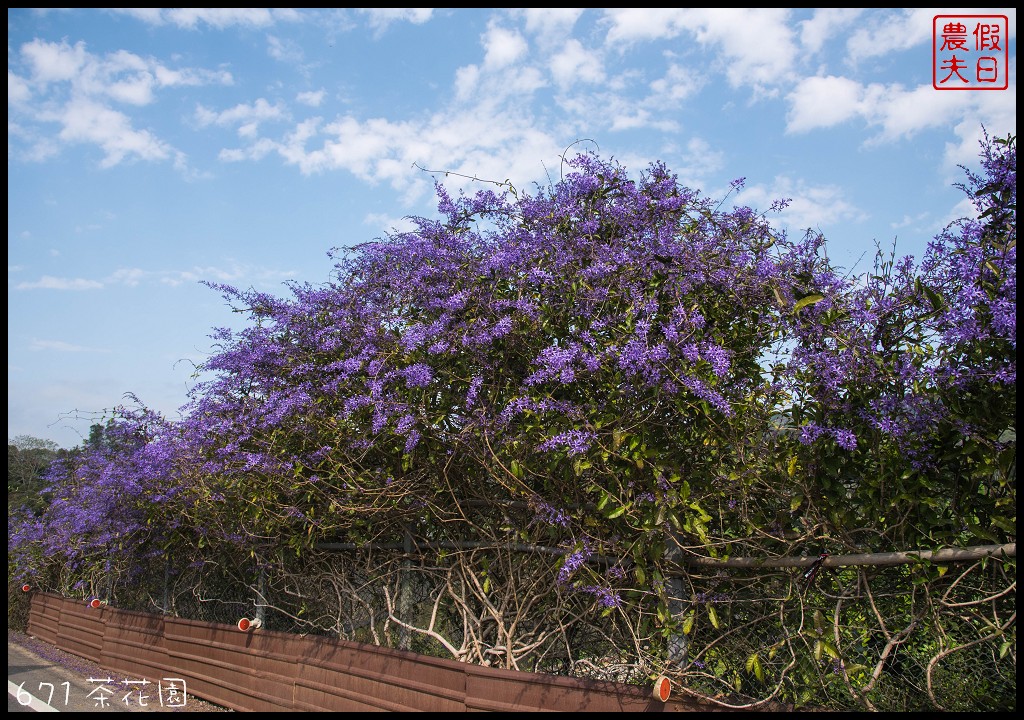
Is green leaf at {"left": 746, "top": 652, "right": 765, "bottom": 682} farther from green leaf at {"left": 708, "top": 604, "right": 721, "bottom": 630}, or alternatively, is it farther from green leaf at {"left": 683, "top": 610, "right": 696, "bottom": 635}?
green leaf at {"left": 683, "top": 610, "right": 696, "bottom": 635}

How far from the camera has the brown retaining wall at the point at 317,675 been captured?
3.95 metres

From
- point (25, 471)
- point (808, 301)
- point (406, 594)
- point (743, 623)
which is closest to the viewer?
point (808, 301)

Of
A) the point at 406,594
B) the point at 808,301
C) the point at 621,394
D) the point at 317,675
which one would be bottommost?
the point at 317,675

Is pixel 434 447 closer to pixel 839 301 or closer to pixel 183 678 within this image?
pixel 839 301

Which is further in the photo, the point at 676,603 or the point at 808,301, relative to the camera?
the point at 676,603

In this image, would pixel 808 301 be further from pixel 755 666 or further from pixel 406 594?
pixel 406 594

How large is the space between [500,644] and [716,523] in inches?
63.5

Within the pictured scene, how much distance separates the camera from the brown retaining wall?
3.95 meters

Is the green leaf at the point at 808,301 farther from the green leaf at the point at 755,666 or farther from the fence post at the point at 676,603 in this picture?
the green leaf at the point at 755,666

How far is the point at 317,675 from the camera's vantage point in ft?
17.6

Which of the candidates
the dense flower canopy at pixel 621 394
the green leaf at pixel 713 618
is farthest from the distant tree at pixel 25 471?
the green leaf at pixel 713 618

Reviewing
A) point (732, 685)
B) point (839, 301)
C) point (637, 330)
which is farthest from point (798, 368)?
point (732, 685)

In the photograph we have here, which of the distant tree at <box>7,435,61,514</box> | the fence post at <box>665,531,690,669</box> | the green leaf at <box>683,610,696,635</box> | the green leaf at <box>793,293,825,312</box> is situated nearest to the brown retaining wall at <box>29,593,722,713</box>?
the fence post at <box>665,531,690,669</box>

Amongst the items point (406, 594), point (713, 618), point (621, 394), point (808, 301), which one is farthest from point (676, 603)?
point (406, 594)
